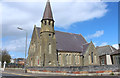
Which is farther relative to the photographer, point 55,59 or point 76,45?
point 76,45

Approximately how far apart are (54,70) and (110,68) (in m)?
8.93

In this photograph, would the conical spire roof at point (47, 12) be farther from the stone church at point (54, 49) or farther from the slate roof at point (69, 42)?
the slate roof at point (69, 42)

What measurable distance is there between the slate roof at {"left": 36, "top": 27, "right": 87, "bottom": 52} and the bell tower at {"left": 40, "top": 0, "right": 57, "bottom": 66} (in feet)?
10.4

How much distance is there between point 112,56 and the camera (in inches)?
1353

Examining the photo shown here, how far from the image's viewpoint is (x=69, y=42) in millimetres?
40312

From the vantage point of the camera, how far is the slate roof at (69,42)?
3654 centimetres

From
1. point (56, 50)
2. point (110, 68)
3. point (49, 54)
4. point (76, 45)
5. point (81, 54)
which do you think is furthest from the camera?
point (76, 45)

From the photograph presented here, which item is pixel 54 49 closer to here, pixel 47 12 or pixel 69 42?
pixel 69 42

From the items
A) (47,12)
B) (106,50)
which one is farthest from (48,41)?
(106,50)

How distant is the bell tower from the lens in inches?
1223

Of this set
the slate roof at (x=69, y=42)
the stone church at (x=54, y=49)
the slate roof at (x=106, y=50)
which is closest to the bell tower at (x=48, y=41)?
the stone church at (x=54, y=49)

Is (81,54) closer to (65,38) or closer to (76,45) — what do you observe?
(76,45)

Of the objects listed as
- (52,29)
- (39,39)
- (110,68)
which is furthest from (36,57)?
(110,68)

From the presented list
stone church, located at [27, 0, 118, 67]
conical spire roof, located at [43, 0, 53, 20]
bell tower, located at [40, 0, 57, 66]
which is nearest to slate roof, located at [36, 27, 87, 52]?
stone church, located at [27, 0, 118, 67]
